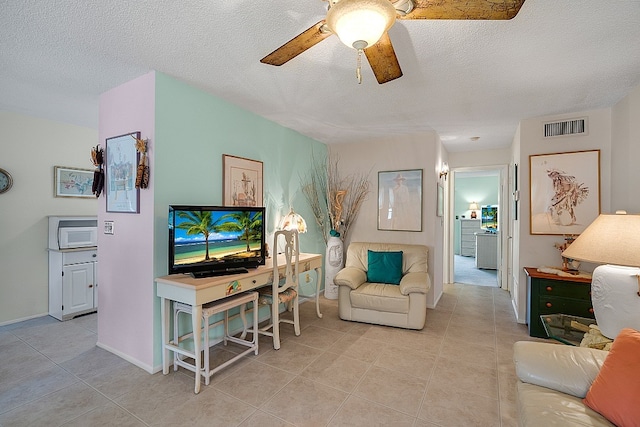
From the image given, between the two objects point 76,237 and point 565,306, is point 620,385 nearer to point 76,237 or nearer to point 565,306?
point 565,306

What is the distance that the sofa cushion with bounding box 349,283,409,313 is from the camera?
3.21 metres

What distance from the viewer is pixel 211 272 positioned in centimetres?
246

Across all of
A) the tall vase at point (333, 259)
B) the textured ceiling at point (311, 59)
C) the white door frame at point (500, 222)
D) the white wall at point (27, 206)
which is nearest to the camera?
the textured ceiling at point (311, 59)

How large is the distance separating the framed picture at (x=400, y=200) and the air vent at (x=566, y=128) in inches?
57.2

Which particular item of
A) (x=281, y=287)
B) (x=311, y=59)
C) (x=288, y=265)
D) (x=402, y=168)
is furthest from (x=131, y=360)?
(x=402, y=168)

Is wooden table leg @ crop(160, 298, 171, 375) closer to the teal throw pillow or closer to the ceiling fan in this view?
the ceiling fan

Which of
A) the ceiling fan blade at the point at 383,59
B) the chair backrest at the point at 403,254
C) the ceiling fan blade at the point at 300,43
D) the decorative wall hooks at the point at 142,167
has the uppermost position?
the ceiling fan blade at the point at 300,43

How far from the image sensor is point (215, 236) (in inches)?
101

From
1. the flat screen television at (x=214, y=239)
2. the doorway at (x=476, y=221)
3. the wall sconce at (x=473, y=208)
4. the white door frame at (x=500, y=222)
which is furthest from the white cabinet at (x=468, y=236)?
the flat screen television at (x=214, y=239)

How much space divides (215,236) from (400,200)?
8.79 ft

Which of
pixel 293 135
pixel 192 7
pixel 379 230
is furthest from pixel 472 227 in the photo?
pixel 192 7

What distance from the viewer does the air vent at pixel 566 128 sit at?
123 inches

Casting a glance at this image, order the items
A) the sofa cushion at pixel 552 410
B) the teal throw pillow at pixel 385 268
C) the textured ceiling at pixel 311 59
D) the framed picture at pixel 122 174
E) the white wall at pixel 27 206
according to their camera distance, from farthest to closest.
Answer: the teal throw pillow at pixel 385 268, the white wall at pixel 27 206, the framed picture at pixel 122 174, the textured ceiling at pixel 311 59, the sofa cushion at pixel 552 410

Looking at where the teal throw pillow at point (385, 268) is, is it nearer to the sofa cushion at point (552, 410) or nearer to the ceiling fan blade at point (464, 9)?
the sofa cushion at point (552, 410)
